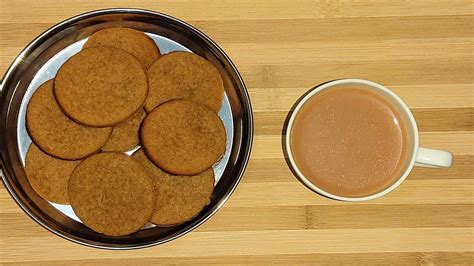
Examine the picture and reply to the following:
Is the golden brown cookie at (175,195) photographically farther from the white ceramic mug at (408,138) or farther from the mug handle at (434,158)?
the mug handle at (434,158)

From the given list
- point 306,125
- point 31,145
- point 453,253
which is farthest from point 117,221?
point 453,253

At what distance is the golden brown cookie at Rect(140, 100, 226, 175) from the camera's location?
972mm

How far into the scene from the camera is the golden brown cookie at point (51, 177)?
1.00 m

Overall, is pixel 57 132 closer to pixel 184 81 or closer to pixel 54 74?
pixel 54 74

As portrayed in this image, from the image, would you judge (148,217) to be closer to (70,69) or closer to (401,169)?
(70,69)

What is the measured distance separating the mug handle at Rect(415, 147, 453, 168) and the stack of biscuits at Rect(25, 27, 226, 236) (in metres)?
0.31

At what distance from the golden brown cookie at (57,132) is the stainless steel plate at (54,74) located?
0.04m

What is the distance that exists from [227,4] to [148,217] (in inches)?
15.3

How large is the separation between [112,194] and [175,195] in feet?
0.34

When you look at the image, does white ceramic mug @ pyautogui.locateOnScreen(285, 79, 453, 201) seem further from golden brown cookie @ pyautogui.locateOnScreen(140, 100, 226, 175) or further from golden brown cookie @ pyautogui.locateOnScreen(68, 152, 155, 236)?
golden brown cookie @ pyautogui.locateOnScreen(68, 152, 155, 236)

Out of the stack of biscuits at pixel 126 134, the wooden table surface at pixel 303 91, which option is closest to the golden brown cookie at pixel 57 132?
the stack of biscuits at pixel 126 134

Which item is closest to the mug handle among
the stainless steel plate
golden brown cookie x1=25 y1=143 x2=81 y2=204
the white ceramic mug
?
the white ceramic mug

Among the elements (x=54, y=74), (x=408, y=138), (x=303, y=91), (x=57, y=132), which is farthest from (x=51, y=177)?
(x=408, y=138)

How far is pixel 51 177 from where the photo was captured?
3.29 ft
